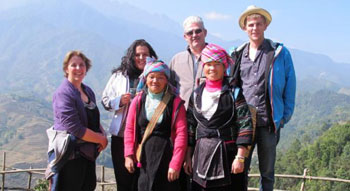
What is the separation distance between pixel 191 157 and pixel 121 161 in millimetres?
865

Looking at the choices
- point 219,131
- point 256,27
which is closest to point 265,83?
point 256,27

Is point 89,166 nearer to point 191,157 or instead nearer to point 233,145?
point 191,157

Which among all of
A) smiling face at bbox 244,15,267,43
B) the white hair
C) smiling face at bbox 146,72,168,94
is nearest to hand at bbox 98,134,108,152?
smiling face at bbox 146,72,168,94

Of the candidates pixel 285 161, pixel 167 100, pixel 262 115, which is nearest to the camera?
pixel 167 100

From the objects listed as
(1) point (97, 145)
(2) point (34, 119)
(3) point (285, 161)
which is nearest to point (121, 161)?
(1) point (97, 145)

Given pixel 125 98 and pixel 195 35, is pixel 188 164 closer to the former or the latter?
pixel 125 98

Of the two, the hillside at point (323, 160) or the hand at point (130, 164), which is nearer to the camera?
the hand at point (130, 164)

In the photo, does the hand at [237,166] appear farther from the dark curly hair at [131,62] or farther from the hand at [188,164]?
the dark curly hair at [131,62]

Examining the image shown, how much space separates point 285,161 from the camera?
123ft

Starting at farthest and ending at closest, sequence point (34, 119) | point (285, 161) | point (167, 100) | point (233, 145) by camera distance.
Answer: point (34, 119), point (285, 161), point (167, 100), point (233, 145)

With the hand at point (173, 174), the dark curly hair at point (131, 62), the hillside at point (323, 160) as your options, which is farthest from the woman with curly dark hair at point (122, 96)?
the hillside at point (323, 160)

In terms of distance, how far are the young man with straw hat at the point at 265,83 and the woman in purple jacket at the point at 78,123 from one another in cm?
147

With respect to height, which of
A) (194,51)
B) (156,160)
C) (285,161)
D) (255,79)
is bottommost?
(285,161)

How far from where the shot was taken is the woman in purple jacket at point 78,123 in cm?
289
